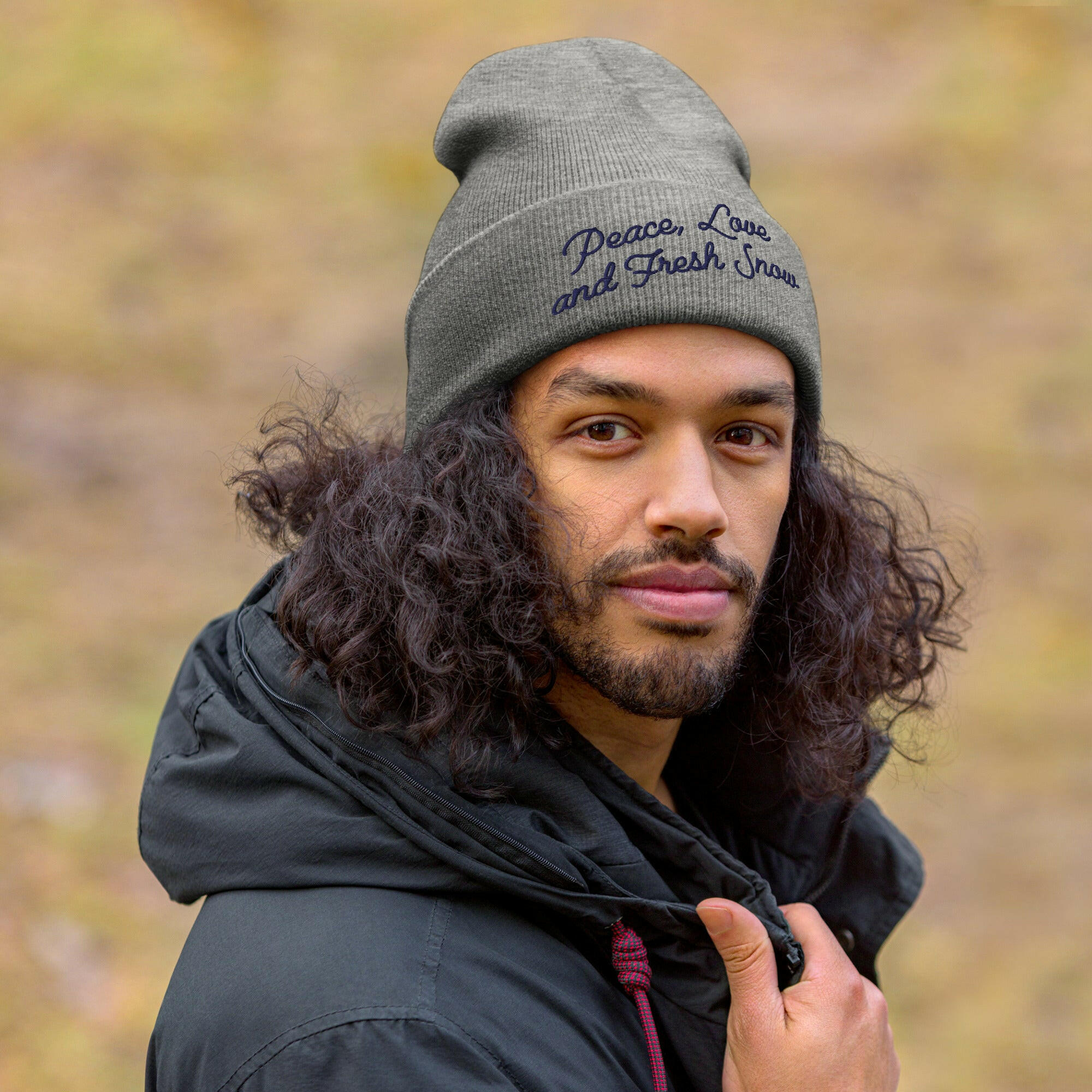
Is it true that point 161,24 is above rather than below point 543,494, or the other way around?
above

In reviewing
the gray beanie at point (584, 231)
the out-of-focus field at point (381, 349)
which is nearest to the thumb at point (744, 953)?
the gray beanie at point (584, 231)

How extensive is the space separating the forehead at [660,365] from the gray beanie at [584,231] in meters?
0.02

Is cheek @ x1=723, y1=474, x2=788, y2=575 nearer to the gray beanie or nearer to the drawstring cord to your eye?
the gray beanie

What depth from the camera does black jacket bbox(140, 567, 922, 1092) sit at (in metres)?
1.37

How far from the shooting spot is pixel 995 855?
4.99 meters

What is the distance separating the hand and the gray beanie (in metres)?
0.92

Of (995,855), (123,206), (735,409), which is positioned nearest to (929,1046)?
(995,855)

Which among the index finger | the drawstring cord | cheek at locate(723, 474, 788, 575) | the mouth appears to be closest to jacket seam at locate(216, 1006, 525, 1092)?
the drawstring cord

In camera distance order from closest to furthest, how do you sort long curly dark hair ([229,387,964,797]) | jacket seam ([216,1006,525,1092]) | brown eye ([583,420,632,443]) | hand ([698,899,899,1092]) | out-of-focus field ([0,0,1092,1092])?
jacket seam ([216,1006,525,1092]), hand ([698,899,899,1092]), long curly dark hair ([229,387,964,797]), brown eye ([583,420,632,443]), out-of-focus field ([0,0,1092,1092])

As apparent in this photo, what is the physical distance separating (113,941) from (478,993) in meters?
2.92

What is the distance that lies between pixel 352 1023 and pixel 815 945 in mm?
786

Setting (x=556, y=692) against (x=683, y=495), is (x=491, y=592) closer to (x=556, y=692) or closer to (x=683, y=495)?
(x=556, y=692)

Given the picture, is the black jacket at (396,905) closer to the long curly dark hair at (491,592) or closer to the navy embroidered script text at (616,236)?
the long curly dark hair at (491,592)

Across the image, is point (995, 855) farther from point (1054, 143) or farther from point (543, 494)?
point (1054, 143)
